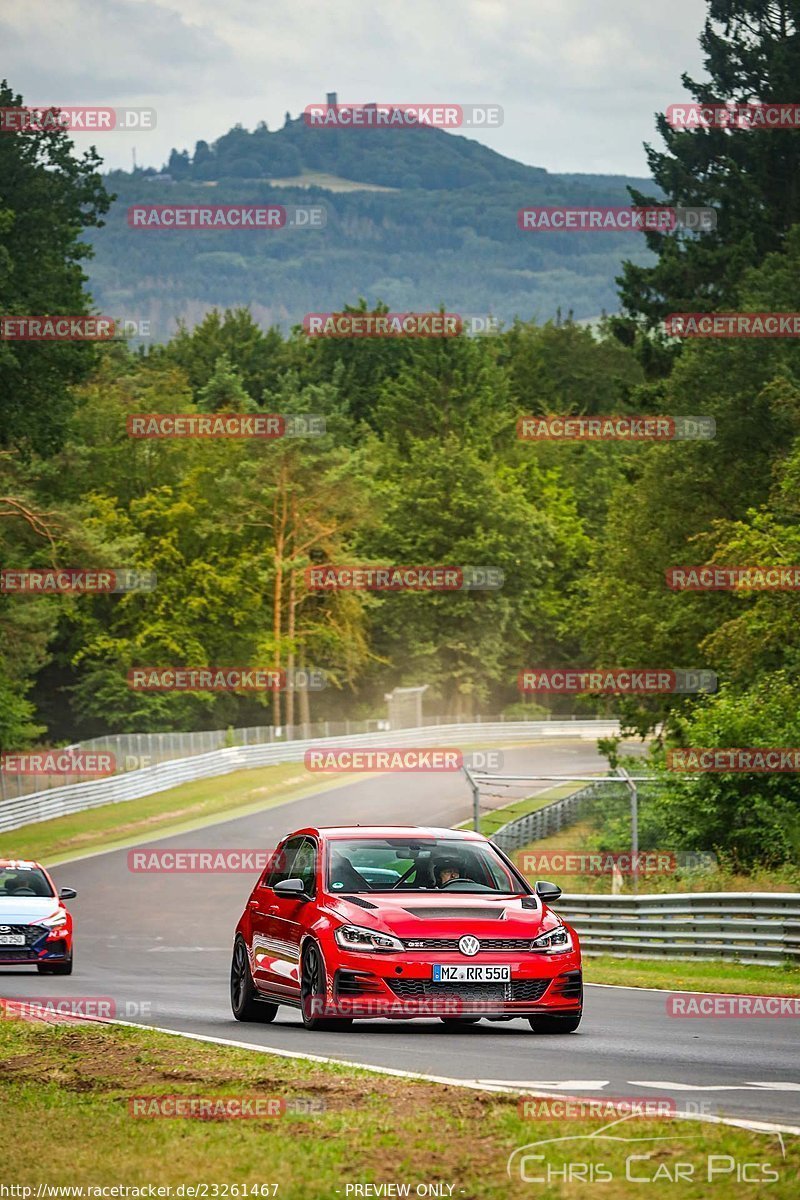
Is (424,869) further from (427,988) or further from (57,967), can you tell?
(57,967)

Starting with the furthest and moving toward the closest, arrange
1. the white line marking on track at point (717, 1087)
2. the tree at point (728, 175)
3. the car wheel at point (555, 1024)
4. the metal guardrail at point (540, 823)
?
the tree at point (728, 175)
the metal guardrail at point (540, 823)
the car wheel at point (555, 1024)
the white line marking on track at point (717, 1087)

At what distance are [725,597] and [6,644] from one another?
88.5ft

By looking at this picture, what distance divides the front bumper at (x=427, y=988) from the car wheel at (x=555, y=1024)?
323mm

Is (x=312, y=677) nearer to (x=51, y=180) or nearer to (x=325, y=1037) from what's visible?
(x=51, y=180)

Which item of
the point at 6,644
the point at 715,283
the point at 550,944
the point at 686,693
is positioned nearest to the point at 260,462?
the point at 6,644

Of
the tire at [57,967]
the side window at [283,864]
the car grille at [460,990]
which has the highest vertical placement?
the side window at [283,864]

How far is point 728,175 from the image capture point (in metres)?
64.4

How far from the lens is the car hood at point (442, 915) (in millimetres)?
13625

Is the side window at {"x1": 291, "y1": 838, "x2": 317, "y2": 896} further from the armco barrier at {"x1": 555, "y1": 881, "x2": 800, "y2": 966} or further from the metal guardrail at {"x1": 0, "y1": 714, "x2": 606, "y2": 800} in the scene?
the metal guardrail at {"x1": 0, "y1": 714, "x2": 606, "y2": 800}

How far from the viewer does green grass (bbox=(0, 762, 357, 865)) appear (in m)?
53.8

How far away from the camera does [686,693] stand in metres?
53.6

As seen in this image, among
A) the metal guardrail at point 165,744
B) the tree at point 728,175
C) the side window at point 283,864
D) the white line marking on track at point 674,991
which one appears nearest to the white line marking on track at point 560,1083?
the side window at point 283,864

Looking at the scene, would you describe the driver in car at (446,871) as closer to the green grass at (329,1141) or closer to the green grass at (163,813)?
the green grass at (329,1141)

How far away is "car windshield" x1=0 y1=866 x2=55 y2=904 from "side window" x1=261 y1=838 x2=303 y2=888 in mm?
9522
